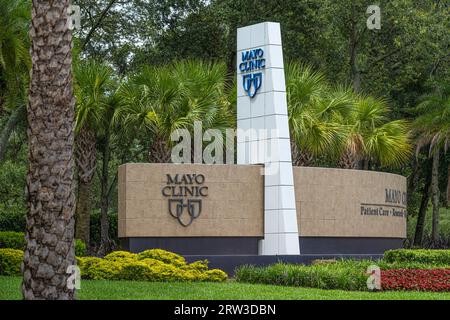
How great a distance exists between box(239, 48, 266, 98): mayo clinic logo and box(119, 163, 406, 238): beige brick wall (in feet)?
7.65

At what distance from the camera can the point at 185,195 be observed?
87.6ft

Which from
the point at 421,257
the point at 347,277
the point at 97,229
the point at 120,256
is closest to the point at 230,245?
the point at 120,256

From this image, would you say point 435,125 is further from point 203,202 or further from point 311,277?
point 311,277

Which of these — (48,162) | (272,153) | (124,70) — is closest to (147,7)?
(124,70)

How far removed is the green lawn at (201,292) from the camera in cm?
1752

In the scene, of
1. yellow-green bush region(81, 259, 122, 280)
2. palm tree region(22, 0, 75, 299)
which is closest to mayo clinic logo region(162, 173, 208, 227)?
yellow-green bush region(81, 259, 122, 280)

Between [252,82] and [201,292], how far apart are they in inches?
399

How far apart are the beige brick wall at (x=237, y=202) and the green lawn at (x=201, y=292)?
6.03 m

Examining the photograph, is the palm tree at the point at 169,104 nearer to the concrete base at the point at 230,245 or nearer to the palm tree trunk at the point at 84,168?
the palm tree trunk at the point at 84,168

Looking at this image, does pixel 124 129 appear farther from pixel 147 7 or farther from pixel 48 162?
pixel 48 162

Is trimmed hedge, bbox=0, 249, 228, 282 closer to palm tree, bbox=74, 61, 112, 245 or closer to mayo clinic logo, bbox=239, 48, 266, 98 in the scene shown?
mayo clinic logo, bbox=239, 48, 266, 98

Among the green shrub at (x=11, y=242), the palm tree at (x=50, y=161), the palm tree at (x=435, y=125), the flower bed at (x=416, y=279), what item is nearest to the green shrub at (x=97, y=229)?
the green shrub at (x=11, y=242)

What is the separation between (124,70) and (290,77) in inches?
477

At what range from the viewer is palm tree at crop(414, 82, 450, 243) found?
37.4m
